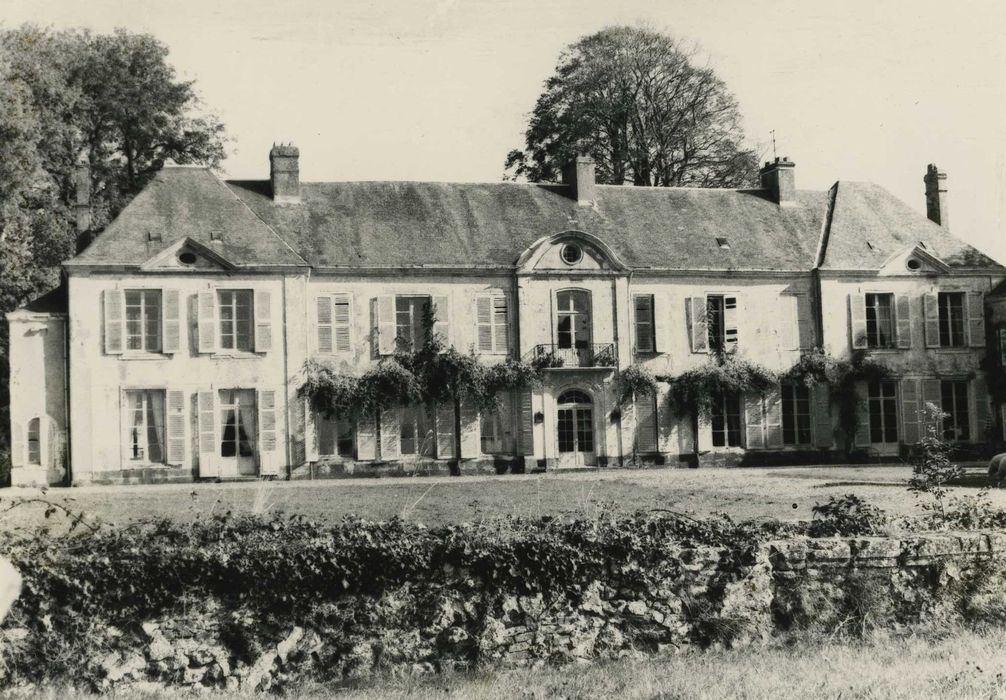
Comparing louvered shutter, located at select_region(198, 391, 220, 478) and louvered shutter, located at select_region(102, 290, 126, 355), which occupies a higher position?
louvered shutter, located at select_region(102, 290, 126, 355)

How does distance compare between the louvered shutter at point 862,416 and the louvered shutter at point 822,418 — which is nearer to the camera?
→ the louvered shutter at point 822,418

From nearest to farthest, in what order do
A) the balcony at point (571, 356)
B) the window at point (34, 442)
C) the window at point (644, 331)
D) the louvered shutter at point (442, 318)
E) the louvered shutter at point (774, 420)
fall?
the window at point (34, 442) → the louvered shutter at point (442, 318) → the balcony at point (571, 356) → the window at point (644, 331) → the louvered shutter at point (774, 420)

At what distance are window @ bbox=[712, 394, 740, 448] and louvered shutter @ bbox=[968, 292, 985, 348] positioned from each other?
706 centimetres

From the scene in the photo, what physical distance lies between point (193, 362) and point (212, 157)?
37.2 ft

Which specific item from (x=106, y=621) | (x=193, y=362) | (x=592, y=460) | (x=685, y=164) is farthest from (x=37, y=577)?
(x=685, y=164)

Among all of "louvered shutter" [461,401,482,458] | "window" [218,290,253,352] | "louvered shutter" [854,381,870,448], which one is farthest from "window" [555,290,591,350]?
"window" [218,290,253,352]

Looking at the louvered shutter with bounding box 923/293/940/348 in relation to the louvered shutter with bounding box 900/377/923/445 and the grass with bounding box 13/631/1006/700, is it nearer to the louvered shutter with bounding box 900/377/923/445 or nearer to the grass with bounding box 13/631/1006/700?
the louvered shutter with bounding box 900/377/923/445

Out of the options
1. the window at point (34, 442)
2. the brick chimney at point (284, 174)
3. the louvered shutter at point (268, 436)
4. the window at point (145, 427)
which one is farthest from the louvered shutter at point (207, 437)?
the brick chimney at point (284, 174)

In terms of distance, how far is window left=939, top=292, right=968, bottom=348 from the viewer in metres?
29.0

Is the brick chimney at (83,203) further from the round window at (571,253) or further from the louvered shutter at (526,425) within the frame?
the round window at (571,253)

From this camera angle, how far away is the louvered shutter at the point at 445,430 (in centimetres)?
2622

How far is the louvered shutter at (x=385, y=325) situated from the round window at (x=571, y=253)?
4.69 metres

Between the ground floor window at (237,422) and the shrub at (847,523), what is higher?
the ground floor window at (237,422)

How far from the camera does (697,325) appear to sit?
27.9m
